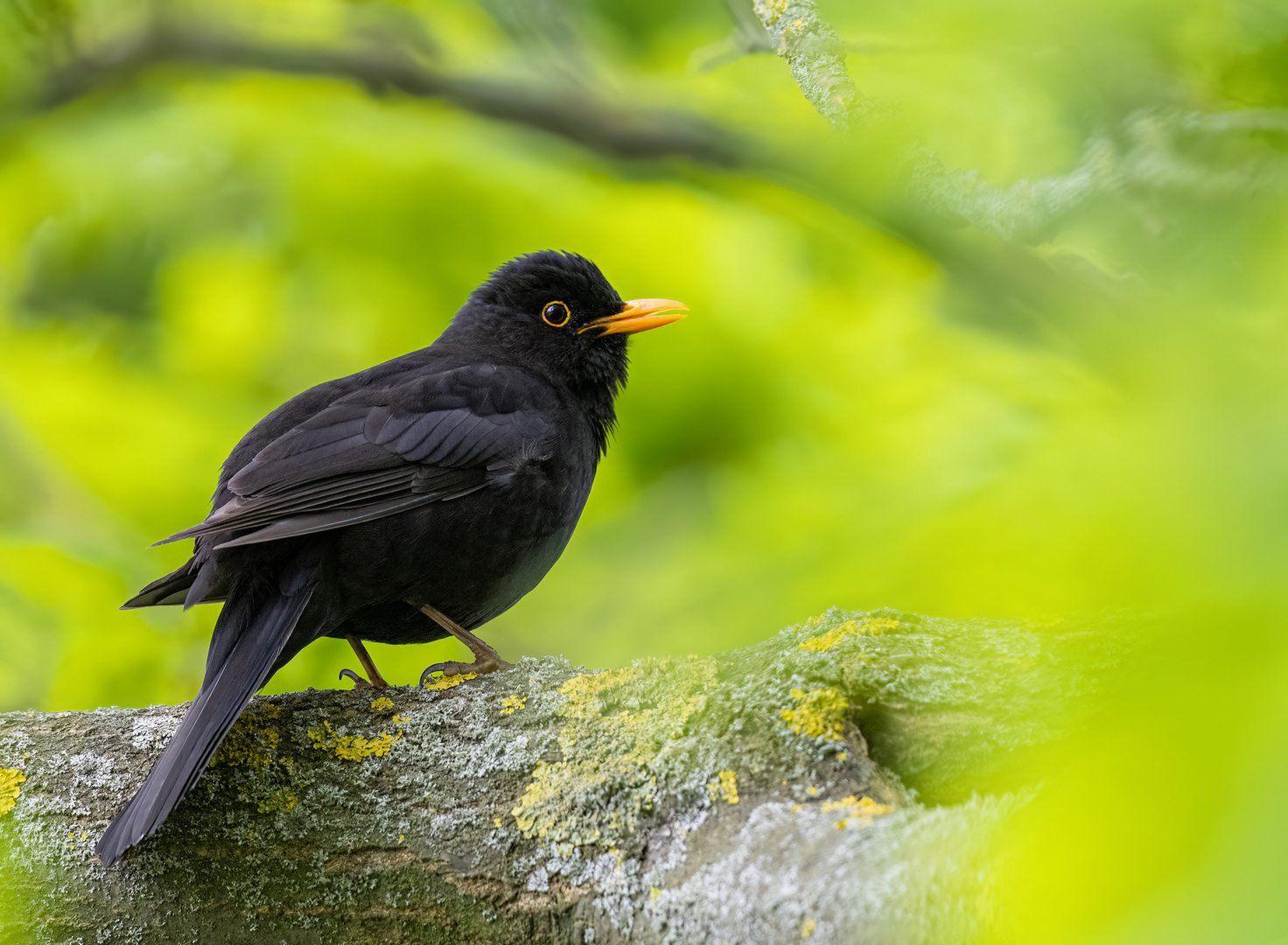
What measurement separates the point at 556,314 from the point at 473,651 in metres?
1.26

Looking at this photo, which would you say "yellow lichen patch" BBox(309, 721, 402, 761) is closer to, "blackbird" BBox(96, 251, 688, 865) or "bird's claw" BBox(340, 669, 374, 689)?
"blackbird" BBox(96, 251, 688, 865)

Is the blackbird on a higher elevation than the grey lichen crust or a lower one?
higher

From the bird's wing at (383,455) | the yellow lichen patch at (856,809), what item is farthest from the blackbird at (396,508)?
the yellow lichen patch at (856,809)

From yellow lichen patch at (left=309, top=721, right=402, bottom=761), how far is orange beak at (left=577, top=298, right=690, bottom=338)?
1.64 m

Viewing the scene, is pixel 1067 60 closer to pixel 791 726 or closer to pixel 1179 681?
pixel 1179 681

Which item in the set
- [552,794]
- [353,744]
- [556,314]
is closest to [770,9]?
[556,314]

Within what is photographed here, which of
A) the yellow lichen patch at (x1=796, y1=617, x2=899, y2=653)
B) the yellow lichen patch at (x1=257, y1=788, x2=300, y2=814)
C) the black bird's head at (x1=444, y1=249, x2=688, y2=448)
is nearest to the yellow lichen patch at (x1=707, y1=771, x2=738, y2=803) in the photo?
the yellow lichen patch at (x1=796, y1=617, x2=899, y2=653)

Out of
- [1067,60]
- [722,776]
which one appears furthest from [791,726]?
[1067,60]

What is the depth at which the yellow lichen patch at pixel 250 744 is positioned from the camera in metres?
2.25

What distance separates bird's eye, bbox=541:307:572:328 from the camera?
359cm

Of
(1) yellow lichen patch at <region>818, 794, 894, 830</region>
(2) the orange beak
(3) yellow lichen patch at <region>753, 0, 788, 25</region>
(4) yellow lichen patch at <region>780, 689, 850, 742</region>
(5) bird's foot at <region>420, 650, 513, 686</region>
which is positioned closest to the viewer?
(1) yellow lichen patch at <region>818, 794, 894, 830</region>

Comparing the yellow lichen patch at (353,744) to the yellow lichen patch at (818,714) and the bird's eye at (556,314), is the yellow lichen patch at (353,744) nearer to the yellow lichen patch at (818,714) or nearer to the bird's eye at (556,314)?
the yellow lichen patch at (818,714)

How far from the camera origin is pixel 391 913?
2066mm

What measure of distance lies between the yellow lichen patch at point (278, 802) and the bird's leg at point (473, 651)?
72 cm
